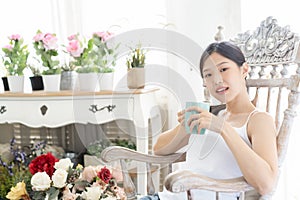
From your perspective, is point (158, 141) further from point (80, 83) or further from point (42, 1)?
point (42, 1)

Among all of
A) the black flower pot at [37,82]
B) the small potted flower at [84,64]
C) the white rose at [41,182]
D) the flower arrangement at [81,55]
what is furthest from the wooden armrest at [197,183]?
the black flower pot at [37,82]

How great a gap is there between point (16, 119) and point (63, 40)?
605 millimetres

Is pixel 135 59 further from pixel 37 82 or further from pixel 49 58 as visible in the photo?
pixel 37 82

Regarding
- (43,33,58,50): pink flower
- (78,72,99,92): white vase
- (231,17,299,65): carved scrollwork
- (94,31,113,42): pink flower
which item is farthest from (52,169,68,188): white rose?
(43,33,58,50): pink flower

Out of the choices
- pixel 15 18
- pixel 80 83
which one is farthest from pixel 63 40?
pixel 80 83

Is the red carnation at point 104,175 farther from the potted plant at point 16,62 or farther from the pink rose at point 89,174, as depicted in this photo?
the potted plant at point 16,62

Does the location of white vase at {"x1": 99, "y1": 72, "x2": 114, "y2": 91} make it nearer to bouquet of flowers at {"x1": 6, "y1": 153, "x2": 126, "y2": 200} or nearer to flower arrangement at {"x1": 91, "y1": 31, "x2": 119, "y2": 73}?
flower arrangement at {"x1": 91, "y1": 31, "x2": 119, "y2": 73}

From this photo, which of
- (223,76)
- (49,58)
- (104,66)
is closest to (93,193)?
(223,76)

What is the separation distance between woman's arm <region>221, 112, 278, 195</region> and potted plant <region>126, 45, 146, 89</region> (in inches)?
22.6

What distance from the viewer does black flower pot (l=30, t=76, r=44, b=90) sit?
7.97 ft

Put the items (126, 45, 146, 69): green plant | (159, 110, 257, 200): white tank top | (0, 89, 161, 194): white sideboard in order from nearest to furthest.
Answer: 1. (159, 110, 257, 200): white tank top
2. (0, 89, 161, 194): white sideboard
3. (126, 45, 146, 69): green plant

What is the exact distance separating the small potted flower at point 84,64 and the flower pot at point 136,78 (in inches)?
18.4

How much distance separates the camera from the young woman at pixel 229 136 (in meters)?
1.15

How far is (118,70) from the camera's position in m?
2.12
